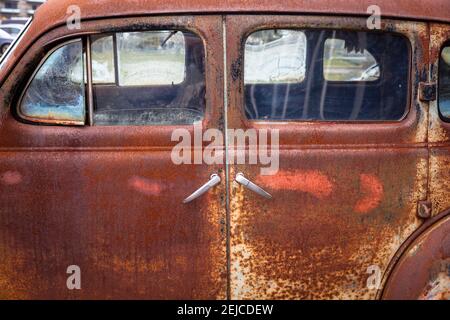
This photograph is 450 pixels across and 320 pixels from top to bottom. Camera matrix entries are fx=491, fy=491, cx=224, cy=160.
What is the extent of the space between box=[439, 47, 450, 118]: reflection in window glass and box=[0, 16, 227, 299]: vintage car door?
3.21ft

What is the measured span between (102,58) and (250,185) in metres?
0.89

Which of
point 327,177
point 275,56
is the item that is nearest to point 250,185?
point 327,177

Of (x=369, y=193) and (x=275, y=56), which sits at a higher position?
(x=275, y=56)

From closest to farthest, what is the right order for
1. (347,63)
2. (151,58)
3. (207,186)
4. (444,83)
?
(207,186), (444,83), (151,58), (347,63)

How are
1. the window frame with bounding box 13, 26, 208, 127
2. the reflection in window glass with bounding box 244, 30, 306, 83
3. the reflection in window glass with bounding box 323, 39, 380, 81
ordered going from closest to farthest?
the window frame with bounding box 13, 26, 208, 127
the reflection in window glass with bounding box 244, 30, 306, 83
the reflection in window glass with bounding box 323, 39, 380, 81

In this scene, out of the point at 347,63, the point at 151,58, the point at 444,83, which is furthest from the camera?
the point at 347,63

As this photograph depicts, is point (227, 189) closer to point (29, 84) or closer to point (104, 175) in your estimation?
point (104, 175)

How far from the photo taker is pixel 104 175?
2107 mm

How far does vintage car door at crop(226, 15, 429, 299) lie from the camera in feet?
6.91

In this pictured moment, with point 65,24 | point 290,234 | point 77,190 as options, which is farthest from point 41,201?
point 290,234

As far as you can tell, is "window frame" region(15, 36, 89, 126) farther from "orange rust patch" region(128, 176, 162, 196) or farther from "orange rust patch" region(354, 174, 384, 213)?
"orange rust patch" region(354, 174, 384, 213)

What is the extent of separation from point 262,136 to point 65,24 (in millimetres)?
958

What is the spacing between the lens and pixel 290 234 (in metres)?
2.14

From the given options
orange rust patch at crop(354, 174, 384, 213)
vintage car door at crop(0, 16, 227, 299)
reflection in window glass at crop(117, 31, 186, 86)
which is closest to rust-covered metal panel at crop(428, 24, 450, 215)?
orange rust patch at crop(354, 174, 384, 213)
